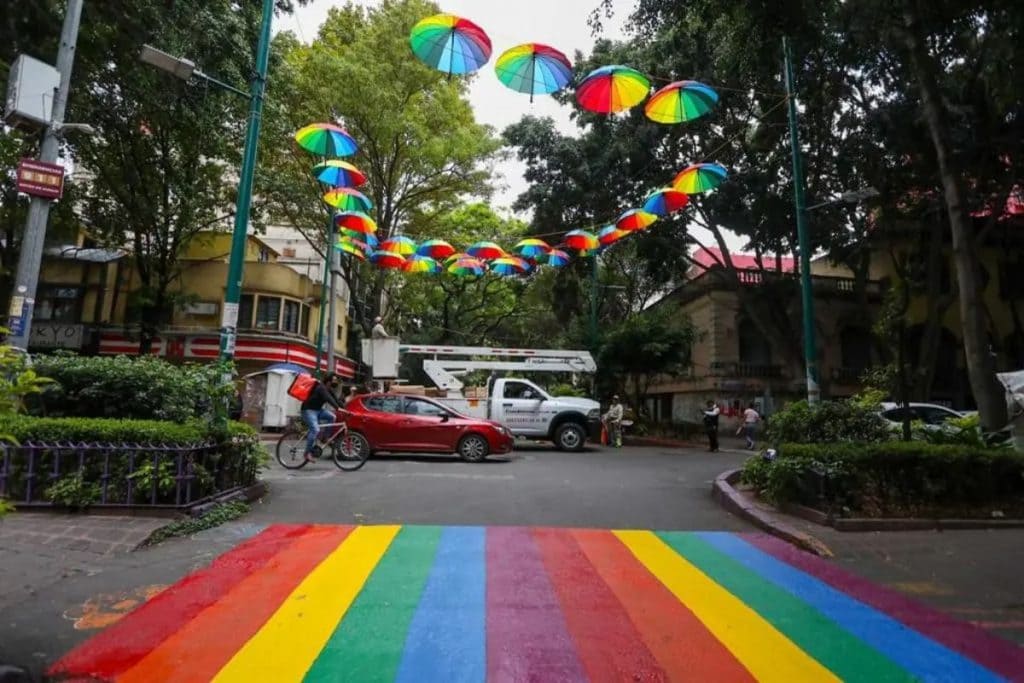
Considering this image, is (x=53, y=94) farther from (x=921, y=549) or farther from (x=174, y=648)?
(x=921, y=549)

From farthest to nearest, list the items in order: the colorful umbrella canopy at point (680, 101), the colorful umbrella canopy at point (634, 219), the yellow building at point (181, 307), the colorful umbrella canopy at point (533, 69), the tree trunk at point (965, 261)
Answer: the yellow building at point (181, 307), the colorful umbrella canopy at point (634, 219), the colorful umbrella canopy at point (680, 101), the tree trunk at point (965, 261), the colorful umbrella canopy at point (533, 69)

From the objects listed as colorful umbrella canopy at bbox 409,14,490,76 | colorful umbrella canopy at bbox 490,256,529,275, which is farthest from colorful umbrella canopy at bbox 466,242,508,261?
colorful umbrella canopy at bbox 409,14,490,76

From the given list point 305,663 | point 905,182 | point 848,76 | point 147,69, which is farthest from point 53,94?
point 905,182

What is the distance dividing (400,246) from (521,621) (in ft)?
50.2

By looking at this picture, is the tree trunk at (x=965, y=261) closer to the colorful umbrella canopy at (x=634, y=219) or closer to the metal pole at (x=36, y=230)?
the colorful umbrella canopy at (x=634, y=219)

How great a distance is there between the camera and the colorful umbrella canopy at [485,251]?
1842 centimetres

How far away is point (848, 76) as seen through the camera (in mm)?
17547

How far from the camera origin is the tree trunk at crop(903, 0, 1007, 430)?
941 centimetres

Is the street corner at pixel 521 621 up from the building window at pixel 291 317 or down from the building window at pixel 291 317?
down

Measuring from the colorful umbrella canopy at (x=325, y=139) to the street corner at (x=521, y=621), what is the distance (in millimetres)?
9048

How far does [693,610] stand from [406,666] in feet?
7.09

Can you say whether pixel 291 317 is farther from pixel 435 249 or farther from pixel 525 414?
pixel 525 414

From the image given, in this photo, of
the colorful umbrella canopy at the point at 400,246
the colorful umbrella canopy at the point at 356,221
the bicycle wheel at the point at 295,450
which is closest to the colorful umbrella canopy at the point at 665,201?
the colorful umbrella canopy at the point at 356,221

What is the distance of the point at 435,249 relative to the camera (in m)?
18.9
